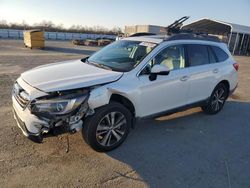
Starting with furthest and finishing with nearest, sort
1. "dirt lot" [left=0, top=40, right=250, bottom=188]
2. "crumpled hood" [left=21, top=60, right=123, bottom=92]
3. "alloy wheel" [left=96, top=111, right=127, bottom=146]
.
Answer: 1. "alloy wheel" [left=96, top=111, right=127, bottom=146]
2. "crumpled hood" [left=21, top=60, right=123, bottom=92]
3. "dirt lot" [left=0, top=40, right=250, bottom=188]

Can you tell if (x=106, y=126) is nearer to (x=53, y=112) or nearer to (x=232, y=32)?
(x=53, y=112)

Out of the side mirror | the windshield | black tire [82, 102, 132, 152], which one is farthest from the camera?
the windshield

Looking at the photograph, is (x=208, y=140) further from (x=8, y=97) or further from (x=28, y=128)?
(x=8, y=97)

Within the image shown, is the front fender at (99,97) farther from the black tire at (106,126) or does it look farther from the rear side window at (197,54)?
the rear side window at (197,54)

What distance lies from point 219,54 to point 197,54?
95cm

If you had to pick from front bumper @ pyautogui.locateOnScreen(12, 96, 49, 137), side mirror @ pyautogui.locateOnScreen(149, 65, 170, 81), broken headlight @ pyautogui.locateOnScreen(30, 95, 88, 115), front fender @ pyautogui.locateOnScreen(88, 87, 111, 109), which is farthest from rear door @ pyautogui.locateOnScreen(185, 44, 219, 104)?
front bumper @ pyautogui.locateOnScreen(12, 96, 49, 137)

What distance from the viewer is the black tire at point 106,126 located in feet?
11.8

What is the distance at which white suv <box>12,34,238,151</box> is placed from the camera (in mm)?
3367

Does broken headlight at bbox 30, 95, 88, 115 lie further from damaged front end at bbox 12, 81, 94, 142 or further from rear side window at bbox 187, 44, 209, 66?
rear side window at bbox 187, 44, 209, 66

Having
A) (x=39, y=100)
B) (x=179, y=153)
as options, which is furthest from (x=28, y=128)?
(x=179, y=153)

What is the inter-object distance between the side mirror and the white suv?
16 mm

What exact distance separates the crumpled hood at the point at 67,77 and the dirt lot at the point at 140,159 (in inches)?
40.3

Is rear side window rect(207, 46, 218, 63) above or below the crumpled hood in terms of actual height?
above

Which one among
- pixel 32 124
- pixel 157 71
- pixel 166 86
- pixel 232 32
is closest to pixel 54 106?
pixel 32 124
